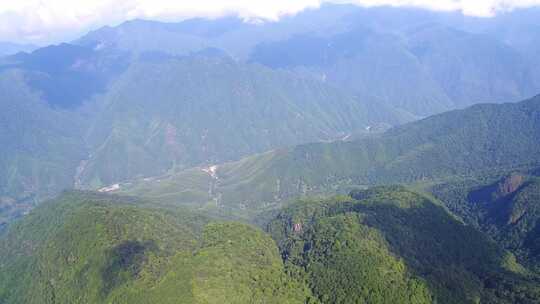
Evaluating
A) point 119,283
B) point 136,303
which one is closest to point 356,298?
point 136,303

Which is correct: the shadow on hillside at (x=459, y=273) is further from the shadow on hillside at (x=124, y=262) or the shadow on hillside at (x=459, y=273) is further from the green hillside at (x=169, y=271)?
the shadow on hillside at (x=124, y=262)

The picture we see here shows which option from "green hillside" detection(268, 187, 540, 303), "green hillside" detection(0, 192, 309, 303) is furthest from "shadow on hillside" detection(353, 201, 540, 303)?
"green hillside" detection(0, 192, 309, 303)

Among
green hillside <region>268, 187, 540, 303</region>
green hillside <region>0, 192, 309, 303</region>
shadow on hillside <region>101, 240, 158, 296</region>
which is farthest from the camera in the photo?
shadow on hillside <region>101, 240, 158, 296</region>

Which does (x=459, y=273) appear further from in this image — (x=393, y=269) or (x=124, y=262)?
(x=124, y=262)

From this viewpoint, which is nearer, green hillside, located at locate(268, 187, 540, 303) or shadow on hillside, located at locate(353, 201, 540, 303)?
green hillside, located at locate(268, 187, 540, 303)

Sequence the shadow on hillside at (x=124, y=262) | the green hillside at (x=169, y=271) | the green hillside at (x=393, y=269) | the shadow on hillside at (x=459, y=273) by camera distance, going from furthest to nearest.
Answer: the shadow on hillside at (x=124, y=262) → the green hillside at (x=169, y=271) → the shadow on hillside at (x=459, y=273) → the green hillside at (x=393, y=269)

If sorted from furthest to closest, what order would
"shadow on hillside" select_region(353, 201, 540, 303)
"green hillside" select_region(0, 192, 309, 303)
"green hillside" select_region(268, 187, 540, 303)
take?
"green hillside" select_region(0, 192, 309, 303)
"shadow on hillside" select_region(353, 201, 540, 303)
"green hillside" select_region(268, 187, 540, 303)

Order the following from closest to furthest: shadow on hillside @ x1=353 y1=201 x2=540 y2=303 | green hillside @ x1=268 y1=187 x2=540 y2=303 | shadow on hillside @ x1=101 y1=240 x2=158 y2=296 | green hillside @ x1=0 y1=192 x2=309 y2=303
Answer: green hillside @ x1=268 y1=187 x2=540 y2=303, shadow on hillside @ x1=353 y1=201 x2=540 y2=303, green hillside @ x1=0 y1=192 x2=309 y2=303, shadow on hillside @ x1=101 y1=240 x2=158 y2=296

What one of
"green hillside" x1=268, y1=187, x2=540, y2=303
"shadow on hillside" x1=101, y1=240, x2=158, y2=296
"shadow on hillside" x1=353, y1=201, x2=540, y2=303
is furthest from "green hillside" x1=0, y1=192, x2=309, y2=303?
"shadow on hillside" x1=353, y1=201, x2=540, y2=303

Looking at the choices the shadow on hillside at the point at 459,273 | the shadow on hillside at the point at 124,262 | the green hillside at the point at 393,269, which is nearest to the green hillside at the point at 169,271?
the shadow on hillside at the point at 124,262

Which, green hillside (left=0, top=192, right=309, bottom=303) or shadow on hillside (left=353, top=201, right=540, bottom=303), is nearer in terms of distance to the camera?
shadow on hillside (left=353, top=201, right=540, bottom=303)

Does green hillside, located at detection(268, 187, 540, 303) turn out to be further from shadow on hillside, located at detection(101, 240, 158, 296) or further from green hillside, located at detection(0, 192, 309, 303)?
shadow on hillside, located at detection(101, 240, 158, 296)

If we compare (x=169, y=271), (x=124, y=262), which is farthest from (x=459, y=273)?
(x=124, y=262)
